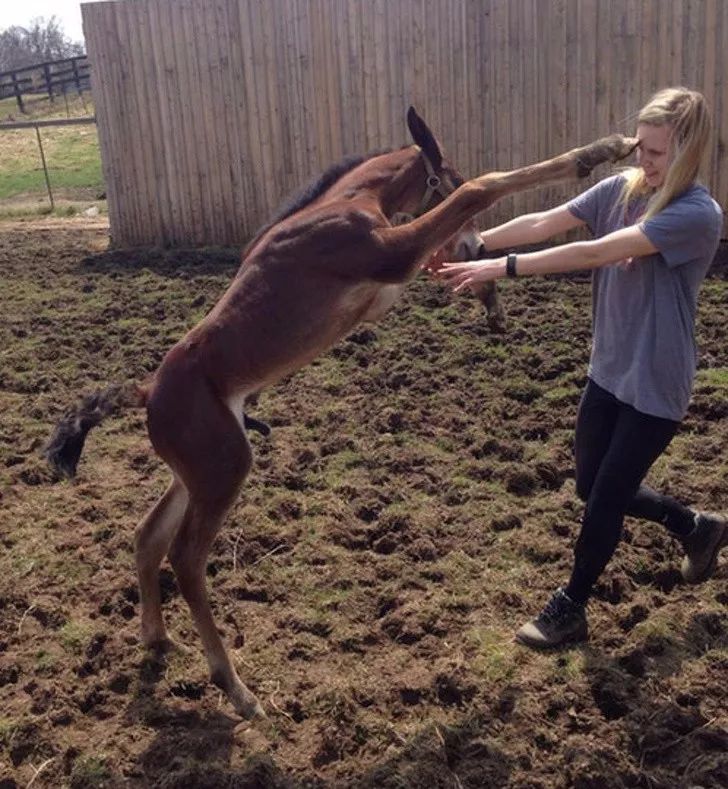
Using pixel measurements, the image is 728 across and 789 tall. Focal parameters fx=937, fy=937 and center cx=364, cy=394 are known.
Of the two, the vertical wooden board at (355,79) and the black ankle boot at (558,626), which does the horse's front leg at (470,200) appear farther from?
the vertical wooden board at (355,79)

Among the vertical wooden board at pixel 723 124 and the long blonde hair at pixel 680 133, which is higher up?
the long blonde hair at pixel 680 133

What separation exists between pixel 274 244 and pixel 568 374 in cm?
354

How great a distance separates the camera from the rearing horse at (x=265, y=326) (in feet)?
11.5

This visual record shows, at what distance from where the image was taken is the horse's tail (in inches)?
149

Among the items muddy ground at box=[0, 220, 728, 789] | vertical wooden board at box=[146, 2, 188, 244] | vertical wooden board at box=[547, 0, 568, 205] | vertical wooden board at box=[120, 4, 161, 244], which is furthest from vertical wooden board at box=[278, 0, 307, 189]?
muddy ground at box=[0, 220, 728, 789]

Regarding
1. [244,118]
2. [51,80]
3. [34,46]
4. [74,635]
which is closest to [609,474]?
[74,635]

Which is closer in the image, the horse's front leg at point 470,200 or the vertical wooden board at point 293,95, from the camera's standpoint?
the horse's front leg at point 470,200

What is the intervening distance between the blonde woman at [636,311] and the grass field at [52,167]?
1378 centimetres

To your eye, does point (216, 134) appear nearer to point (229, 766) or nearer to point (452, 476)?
point (452, 476)

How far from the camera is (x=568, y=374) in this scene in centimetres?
662

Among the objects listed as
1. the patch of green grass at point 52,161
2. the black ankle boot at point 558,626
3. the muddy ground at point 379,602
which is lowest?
the patch of green grass at point 52,161

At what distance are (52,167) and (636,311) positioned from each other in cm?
2026

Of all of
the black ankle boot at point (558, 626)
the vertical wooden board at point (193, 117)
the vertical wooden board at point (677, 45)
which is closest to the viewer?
the black ankle boot at point (558, 626)

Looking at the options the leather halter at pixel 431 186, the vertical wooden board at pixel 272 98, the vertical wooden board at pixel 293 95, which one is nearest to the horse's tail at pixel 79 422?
the leather halter at pixel 431 186
